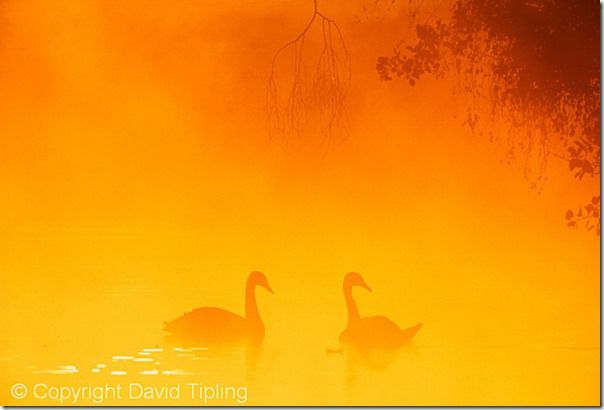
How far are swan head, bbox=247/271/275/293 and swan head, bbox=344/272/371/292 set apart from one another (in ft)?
0.99

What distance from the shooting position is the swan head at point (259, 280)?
2725 millimetres

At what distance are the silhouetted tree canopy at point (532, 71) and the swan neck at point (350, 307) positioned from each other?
32.8 inches

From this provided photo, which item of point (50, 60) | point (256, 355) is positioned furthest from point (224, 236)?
point (50, 60)

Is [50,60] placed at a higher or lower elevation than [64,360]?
higher

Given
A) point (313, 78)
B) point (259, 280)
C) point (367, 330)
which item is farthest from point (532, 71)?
point (259, 280)

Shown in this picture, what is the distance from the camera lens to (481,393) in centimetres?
274

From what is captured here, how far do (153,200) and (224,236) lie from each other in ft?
1.04

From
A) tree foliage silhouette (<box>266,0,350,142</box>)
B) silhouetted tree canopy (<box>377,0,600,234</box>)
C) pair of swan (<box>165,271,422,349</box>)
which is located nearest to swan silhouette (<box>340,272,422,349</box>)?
pair of swan (<box>165,271,422,349</box>)

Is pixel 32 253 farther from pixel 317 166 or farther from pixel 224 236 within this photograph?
pixel 317 166

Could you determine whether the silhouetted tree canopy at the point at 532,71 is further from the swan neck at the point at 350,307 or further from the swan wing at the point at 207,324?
the swan wing at the point at 207,324

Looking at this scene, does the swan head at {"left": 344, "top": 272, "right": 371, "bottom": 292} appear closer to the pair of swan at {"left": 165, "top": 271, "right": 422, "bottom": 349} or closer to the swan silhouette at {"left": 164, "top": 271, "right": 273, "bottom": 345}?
the pair of swan at {"left": 165, "top": 271, "right": 422, "bottom": 349}

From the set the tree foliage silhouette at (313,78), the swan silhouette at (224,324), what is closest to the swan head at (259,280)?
the swan silhouette at (224,324)

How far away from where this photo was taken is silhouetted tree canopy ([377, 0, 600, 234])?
9.05 feet

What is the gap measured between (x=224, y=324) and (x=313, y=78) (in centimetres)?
104
